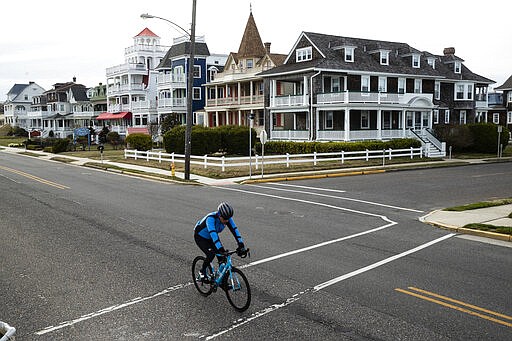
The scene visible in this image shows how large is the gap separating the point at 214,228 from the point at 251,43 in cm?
5238

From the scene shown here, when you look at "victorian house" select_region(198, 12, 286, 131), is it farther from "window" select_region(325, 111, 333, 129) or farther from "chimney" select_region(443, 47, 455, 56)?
"chimney" select_region(443, 47, 455, 56)

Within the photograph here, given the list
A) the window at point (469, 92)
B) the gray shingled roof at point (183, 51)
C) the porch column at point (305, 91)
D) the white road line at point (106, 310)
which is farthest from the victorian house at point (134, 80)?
the white road line at point (106, 310)

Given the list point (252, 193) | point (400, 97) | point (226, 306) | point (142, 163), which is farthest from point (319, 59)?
point (226, 306)

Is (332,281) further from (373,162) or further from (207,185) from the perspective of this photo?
(373,162)

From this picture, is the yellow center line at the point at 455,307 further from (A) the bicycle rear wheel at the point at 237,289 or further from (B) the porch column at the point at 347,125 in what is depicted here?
(B) the porch column at the point at 347,125

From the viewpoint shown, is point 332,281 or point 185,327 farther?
point 332,281

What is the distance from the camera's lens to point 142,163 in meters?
36.9

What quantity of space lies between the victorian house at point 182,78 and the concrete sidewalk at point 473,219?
51.2 metres

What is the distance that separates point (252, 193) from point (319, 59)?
26.2 metres

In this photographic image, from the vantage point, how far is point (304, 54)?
47094 mm

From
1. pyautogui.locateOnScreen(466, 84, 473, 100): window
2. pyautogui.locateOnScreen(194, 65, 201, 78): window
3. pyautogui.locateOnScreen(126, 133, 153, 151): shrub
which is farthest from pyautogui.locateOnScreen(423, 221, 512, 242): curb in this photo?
pyautogui.locateOnScreen(194, 65, 201, 78): window

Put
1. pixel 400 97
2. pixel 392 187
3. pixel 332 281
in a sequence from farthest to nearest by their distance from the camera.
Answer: pixel 400 97 < pixel 392 187 < pixel 332 281

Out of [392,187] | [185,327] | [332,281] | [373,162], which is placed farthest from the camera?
[373,162]

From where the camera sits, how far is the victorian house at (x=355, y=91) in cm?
4284
